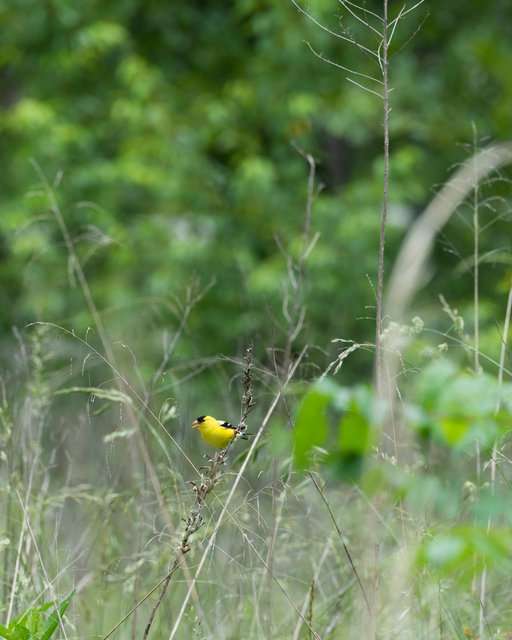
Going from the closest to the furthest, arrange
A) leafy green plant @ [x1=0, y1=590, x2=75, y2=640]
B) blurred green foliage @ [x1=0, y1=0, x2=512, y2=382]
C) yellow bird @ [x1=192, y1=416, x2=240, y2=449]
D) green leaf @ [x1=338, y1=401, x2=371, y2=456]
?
green leaf @ [x1=338, y1=401, x2=371, y2=456] → leafy green plant @ [x1=0, y1=590, x2=75, y2=640] → yellow bird @ [x1=192, y1=416, x2=240, y2=449] → blurred green foliage @ [x1=0, y1=0, x2=512, y2=382]

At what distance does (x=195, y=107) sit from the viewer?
372 inches

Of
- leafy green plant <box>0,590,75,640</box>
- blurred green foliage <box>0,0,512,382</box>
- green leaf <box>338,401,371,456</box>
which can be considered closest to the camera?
green leaf <box>338,401,371,456</box>

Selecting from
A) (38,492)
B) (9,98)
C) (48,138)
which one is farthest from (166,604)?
(9,98)

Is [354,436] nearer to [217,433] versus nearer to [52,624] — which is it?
[52,624]

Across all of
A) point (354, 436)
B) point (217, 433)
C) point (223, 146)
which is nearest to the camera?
point (354, 436)

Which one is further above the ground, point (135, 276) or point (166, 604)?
point (166, 604)

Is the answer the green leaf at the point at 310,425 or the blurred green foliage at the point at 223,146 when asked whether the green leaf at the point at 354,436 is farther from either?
the blurred green foliage at the point at 223,146

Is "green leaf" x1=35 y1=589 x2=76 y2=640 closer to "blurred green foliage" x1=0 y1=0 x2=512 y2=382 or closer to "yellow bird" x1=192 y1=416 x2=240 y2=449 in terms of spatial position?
"yellow bird" x1=192 y1=416 x2=240 y2=449

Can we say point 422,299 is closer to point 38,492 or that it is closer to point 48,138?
point 48,138

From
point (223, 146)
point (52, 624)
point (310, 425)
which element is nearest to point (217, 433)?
point (52, 624)

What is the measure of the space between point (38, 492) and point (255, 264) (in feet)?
20.7

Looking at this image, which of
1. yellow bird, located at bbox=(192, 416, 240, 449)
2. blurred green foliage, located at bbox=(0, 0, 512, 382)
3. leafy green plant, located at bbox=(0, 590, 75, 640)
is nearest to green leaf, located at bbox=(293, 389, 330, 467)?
leafy green plant, located at bbox=(0, 590, 75, 640)

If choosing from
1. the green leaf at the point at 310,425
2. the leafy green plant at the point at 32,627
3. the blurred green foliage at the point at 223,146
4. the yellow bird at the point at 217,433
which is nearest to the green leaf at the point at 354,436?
the green leaf at the point at 310,425

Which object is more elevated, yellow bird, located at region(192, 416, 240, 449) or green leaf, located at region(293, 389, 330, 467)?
green leaf, located at region(293, 389, 330, 467)
